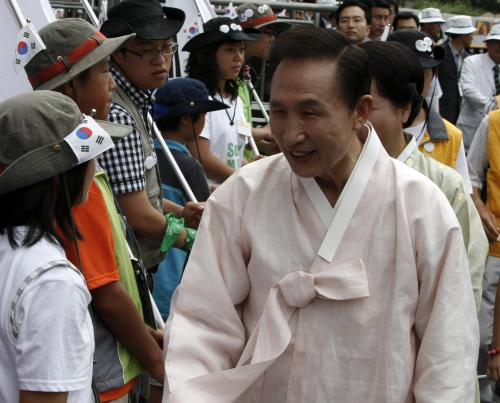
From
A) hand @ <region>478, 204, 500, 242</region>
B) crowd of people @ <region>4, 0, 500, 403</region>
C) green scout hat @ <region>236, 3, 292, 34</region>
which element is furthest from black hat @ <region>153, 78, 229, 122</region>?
green scout hat @ <region>236, 3, 292, 34</region>

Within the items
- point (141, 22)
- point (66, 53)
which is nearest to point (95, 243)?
point (66, 53)

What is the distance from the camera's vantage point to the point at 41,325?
2.44m

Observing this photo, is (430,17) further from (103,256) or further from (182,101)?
(103,256)

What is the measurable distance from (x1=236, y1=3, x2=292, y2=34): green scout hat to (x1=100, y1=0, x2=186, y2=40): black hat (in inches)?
110

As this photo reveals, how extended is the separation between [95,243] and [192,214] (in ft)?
4.53

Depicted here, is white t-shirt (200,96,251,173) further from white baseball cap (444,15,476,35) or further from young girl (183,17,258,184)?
white baseball cap (444,15,476,35)

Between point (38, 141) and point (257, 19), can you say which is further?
point (257, 19)

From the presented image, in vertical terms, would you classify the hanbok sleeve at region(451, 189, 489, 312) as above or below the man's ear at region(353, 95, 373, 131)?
below

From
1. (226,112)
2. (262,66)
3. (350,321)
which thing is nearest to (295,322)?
(350,321)

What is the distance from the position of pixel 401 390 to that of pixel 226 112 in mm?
3409

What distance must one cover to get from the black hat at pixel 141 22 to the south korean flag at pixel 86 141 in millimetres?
1859

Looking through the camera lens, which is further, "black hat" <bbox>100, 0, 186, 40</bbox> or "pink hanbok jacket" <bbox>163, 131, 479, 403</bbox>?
"black hat" <bbox>100, 0, 186, 40</bbox>

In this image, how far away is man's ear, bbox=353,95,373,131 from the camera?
9.00 ft

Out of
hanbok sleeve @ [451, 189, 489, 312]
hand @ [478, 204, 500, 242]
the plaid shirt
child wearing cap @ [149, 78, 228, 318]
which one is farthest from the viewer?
hand @ [478, 204, 500, 242]
